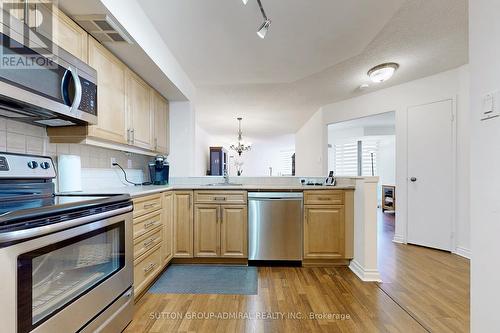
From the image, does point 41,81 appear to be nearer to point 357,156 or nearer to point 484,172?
point 484,172

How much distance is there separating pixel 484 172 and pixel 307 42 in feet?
6.25

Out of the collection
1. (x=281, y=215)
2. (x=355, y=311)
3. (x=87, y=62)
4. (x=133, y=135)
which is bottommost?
(x=355, y=311)

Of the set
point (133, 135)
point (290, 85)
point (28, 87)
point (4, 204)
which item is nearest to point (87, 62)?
point (28, 87)

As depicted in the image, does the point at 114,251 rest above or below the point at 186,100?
below

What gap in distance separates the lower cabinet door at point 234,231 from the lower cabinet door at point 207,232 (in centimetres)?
7

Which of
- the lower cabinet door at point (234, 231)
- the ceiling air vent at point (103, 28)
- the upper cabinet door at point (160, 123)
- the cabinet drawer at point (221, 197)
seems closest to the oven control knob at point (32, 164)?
the ceiling air vent at point (103, 28)

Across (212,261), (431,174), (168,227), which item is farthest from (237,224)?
(431,174)

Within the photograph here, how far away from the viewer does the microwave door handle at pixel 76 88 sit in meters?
1.36

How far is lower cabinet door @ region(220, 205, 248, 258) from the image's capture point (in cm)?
262

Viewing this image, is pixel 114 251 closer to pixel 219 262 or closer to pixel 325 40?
pixel 219 262

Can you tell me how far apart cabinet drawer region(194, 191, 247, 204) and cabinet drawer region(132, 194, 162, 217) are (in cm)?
48

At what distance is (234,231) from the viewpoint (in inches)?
104

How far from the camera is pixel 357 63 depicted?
9.52ft

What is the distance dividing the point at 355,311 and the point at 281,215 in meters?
1.09
